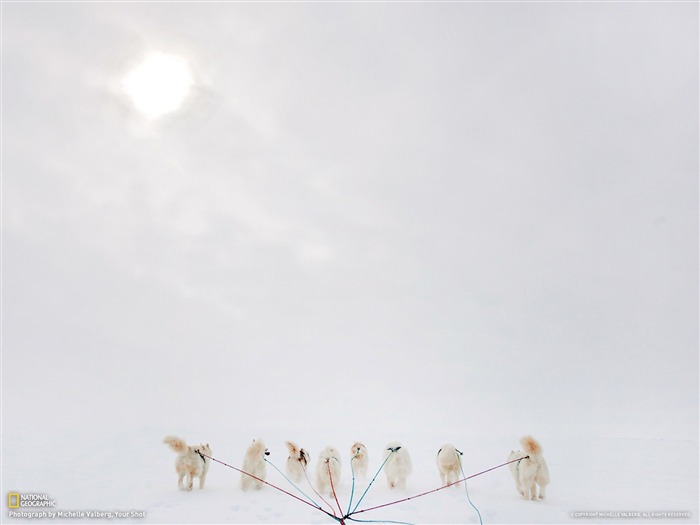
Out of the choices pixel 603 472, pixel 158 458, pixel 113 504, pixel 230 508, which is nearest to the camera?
pixel 230 508

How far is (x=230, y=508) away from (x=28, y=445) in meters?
8.96

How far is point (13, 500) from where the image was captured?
7.86 m

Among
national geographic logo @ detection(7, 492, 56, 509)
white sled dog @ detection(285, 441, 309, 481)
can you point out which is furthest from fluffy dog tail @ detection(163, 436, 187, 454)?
national geographic logo @ detection(7, 492, 56, 509)

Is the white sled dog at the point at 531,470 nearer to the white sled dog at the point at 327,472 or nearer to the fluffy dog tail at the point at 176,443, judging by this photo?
the white sled dog at the point at 327,472

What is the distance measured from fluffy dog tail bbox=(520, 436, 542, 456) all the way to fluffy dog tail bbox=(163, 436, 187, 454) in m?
6.33

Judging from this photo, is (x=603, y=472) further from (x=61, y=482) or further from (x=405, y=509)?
(x=61, y=482)

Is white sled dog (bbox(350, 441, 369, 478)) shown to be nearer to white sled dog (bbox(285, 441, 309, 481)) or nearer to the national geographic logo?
white sled dog (bbox(285, 441, 309, 481))

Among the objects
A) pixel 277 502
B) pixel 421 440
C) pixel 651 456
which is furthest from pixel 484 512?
pixel 651 456

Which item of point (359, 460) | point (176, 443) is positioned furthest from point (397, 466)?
point (176, 443)

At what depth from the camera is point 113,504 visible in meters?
7.76

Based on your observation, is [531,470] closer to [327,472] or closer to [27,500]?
[327,472]

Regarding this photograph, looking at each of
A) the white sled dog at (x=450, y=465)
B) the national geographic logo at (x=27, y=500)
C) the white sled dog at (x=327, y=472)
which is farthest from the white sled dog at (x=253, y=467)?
the white sled dog at (x=450, y=465)

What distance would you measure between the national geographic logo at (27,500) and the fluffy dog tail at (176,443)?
7.49ft

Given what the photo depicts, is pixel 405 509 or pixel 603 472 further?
pixel 603 472
